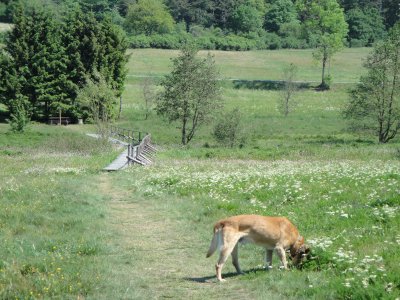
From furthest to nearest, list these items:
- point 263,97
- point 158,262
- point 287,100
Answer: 1. point 263,97
2. point 287,100
3. point 158,262

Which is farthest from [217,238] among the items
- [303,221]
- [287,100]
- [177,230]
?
[287,100]

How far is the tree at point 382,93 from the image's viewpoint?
51.4 metres

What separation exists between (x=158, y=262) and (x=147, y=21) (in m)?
152

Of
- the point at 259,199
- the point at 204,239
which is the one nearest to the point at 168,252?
the point at 204,239

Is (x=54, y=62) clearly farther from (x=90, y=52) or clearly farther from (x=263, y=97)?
(x=263, y=97)

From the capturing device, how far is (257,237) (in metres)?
10.9

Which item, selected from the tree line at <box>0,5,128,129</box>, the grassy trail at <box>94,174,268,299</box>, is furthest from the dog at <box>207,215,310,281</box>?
the tree line at <box>0,5,128,129</box>

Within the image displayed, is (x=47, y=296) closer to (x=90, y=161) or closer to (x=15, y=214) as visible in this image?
(x=15, y=214)

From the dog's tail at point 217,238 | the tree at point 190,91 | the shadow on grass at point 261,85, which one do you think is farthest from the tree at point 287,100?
the dog's tail at point 217,238

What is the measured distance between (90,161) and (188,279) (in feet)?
88.2

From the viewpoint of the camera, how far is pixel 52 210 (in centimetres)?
1777

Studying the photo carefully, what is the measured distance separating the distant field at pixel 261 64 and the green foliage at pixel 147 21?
103ft

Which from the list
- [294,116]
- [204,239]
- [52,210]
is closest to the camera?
[204,239]

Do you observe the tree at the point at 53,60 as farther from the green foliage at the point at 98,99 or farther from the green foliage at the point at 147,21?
the green foliage at the point at 147,21
